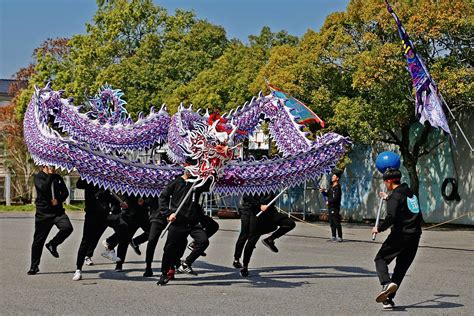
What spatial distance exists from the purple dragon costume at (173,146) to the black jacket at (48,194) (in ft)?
1.51

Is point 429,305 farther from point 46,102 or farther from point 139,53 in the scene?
point 139,53

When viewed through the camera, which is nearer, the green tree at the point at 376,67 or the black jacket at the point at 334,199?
the black jacket at the point at 334,199

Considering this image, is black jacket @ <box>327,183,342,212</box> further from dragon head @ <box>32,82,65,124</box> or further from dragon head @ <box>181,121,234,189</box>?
dragon head @ <box>181,121,234,189</box>

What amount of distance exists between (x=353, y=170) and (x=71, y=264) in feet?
65.8

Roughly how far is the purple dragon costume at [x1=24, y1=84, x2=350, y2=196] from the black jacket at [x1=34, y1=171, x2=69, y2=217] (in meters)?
0.46

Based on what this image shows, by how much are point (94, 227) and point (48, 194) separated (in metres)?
0.84

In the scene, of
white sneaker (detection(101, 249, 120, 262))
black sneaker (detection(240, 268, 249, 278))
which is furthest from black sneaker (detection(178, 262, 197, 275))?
white sneaker (detection(101, 249, 120, 262))

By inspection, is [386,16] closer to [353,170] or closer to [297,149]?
[353,170]

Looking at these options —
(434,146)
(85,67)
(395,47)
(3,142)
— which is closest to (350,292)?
(395,47)

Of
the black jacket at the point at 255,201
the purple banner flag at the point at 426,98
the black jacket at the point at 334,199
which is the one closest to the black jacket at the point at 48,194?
the black jacket at the point at 255,201

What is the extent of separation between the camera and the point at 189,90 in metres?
32.8

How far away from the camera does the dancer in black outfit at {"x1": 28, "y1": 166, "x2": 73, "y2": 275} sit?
464 inches

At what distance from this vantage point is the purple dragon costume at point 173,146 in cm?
1108

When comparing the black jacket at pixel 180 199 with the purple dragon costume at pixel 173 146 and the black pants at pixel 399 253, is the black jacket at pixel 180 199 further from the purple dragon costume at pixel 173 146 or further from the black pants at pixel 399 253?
Answer: the black pants at pixel 399 253
